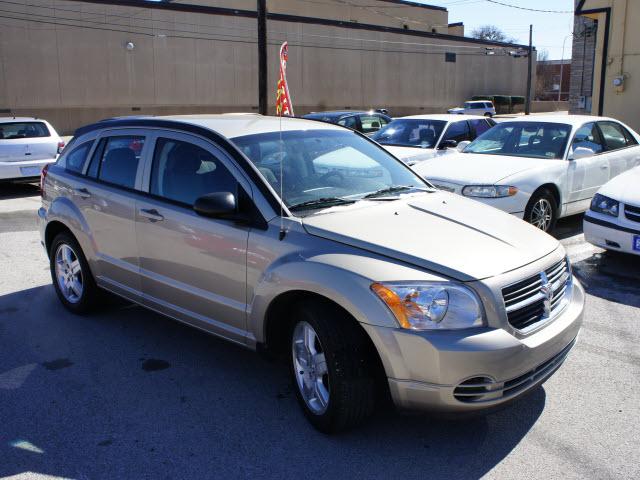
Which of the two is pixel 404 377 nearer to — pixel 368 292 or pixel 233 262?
pixel 368 292

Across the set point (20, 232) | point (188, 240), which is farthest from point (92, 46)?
point (188, 240)

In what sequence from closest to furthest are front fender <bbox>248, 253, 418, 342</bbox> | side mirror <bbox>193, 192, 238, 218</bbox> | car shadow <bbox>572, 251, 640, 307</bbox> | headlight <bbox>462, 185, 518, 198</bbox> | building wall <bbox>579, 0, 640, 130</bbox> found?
front fender <bbox>248, 253, 418, 342</bbox>, side mirror <bbox>193, 192, 238, 218</bbox>, car shadow <bbox>572, 251, 640, 307</bbox>, headlight <bbox>462, 185, 518, 198</bbox>, building wall <bbox>579, 0, 640, 130</bbox>

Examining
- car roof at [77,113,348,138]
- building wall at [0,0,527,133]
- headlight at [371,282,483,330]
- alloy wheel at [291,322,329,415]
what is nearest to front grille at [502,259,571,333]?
headlight at [371,282,483,330]

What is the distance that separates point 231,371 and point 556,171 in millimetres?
5527

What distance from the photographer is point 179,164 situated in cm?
448

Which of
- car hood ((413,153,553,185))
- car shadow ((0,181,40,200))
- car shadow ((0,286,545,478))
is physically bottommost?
car shadow ((0,181,40,200))

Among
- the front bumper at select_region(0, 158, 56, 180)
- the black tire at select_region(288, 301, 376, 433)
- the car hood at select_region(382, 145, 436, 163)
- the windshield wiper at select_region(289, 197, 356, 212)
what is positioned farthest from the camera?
the front bumper at select_region(0, 158, 56, 180)

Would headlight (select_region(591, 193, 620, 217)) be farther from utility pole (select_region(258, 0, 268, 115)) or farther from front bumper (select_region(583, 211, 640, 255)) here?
utility pole (select_region(258, 0, 268, 115))

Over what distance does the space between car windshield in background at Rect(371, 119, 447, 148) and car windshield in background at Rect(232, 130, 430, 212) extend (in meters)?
6.26

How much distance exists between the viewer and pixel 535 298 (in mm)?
3461

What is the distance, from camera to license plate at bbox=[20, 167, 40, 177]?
1273 centimetres

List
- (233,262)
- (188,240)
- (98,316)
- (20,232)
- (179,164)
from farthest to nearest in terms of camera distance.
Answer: (20,232), (98,316), (179,164), (188,240), (233,262)

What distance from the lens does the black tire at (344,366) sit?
330 centimetres

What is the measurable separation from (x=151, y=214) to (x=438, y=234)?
2070 millimetres
